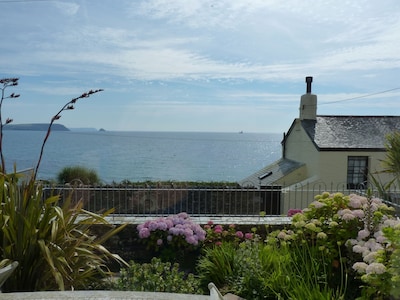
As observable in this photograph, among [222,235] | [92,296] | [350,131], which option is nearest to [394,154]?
[222,235]

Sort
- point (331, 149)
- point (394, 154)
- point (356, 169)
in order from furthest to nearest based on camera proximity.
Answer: point (356, 169) < point (331, 149) < point (394, 154)

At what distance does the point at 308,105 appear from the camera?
17.3 metres

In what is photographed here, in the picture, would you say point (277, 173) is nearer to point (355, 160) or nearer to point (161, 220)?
point (355, 160)

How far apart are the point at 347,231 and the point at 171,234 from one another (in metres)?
2.58

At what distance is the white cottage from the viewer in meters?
15.3

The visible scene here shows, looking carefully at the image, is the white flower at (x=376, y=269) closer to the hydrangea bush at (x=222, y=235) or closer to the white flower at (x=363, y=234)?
the white flower at (x=363, y=234)

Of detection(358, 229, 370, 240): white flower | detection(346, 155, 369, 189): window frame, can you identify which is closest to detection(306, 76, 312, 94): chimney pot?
detection(346, 155, 369, 189): window frame

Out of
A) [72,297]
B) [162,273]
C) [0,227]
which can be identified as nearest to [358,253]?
[162,273]

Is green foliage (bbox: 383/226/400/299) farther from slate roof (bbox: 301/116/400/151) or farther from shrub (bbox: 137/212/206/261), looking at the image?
slate roof (bbox: 301/116/400/151)

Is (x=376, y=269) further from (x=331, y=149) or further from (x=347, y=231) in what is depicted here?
(x=331, y=149)

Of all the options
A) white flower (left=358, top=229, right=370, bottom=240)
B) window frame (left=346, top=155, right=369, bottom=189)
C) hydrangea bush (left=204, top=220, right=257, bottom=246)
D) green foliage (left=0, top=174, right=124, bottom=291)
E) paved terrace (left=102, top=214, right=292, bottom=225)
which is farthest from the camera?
window frame (left=346, top=155, right=369, bottom=189)

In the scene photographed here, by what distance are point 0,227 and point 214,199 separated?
35.3ft

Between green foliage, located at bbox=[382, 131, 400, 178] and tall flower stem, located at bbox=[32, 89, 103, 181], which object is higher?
tall flower stem, located at bbox=[32, 89, 103, 181]

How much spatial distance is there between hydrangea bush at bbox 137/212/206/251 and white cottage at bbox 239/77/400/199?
9190mm
